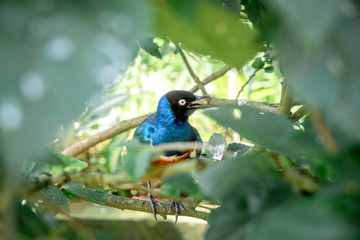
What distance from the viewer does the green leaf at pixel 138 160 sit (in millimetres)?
344

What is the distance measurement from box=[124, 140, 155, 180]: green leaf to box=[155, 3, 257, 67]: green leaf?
8 cm

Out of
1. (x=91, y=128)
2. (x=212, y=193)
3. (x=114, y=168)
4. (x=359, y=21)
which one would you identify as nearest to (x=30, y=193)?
(x=212, y=193)

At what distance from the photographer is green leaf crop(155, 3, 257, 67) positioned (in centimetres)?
31

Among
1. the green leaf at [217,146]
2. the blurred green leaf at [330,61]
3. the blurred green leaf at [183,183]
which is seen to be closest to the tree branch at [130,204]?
the green leaf at [217,146]

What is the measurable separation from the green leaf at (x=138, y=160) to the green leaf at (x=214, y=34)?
82mm

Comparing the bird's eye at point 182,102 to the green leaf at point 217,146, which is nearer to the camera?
the green leaf at point 217,146

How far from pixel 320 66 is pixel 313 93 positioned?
2 centimetres

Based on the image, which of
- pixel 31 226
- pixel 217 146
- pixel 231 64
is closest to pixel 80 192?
pixel 217 146

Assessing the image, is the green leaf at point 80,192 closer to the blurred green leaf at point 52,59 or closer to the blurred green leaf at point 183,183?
the blurred green leaf at point 183,183

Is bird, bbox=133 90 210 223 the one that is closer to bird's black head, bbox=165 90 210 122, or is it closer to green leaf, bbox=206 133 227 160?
bird's black head, bbox=165 90 210 122

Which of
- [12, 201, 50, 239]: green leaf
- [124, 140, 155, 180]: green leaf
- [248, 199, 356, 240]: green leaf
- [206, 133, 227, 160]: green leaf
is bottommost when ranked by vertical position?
[206, 133, 227, 160]: green leaf

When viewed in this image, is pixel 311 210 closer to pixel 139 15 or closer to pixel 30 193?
pixel 139 15

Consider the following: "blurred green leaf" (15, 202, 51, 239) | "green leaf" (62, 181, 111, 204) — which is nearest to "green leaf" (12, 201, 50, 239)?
"blurred green leaf" (15, 202, 51, 239)

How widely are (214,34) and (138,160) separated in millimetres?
102
